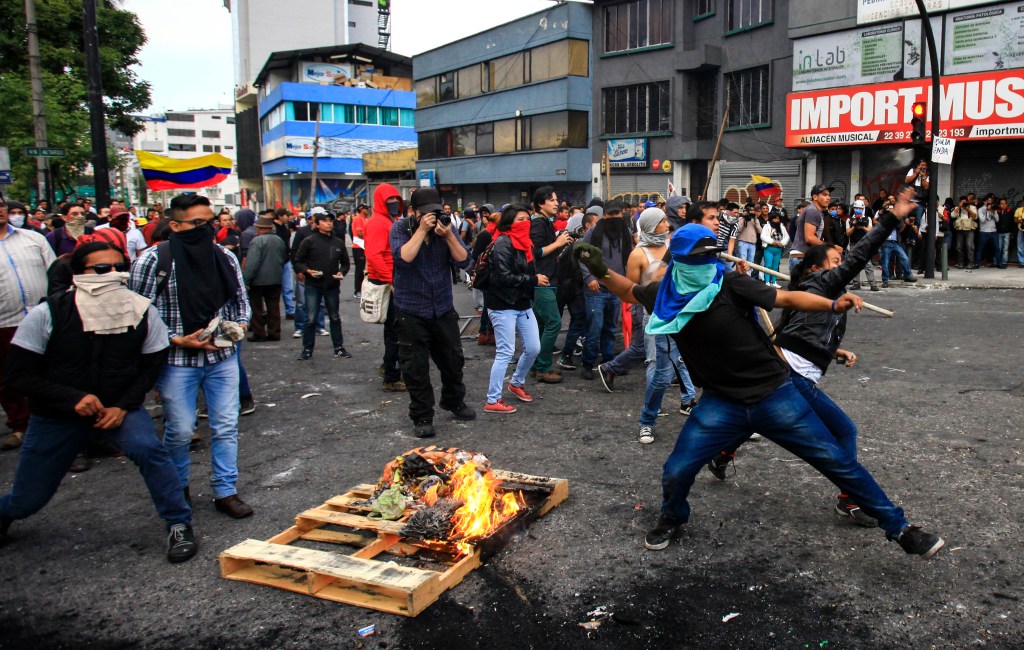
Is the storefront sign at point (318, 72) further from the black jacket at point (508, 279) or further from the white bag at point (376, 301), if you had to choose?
the black jacket at point (508, 279)

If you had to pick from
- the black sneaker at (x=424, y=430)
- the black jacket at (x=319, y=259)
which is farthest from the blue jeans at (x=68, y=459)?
the black jacket at (x=319, y=259)

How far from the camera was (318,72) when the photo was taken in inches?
2435

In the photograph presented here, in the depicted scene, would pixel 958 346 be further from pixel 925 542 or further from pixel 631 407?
pixel 925 542

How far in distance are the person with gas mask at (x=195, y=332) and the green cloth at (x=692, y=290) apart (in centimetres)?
251

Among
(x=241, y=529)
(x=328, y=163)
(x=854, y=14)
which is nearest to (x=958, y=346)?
(x=241, y=529)

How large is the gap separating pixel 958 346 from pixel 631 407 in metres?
4.84

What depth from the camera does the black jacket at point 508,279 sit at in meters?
7.02

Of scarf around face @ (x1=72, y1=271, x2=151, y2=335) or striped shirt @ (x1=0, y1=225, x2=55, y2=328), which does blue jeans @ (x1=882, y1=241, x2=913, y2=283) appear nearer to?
striped shirt @ (x1=0, y1=225, x2=55, y2=328)

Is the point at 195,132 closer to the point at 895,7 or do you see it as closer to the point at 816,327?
the point at 895,7

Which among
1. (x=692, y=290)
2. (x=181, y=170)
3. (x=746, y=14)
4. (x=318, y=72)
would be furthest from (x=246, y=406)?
(x=318, y=72)

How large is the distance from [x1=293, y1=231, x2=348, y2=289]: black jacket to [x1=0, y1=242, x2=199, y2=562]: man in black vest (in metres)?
5.63

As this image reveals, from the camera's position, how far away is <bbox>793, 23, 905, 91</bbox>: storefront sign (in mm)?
21219

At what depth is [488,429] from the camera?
259 inches

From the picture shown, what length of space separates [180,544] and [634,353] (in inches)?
179
